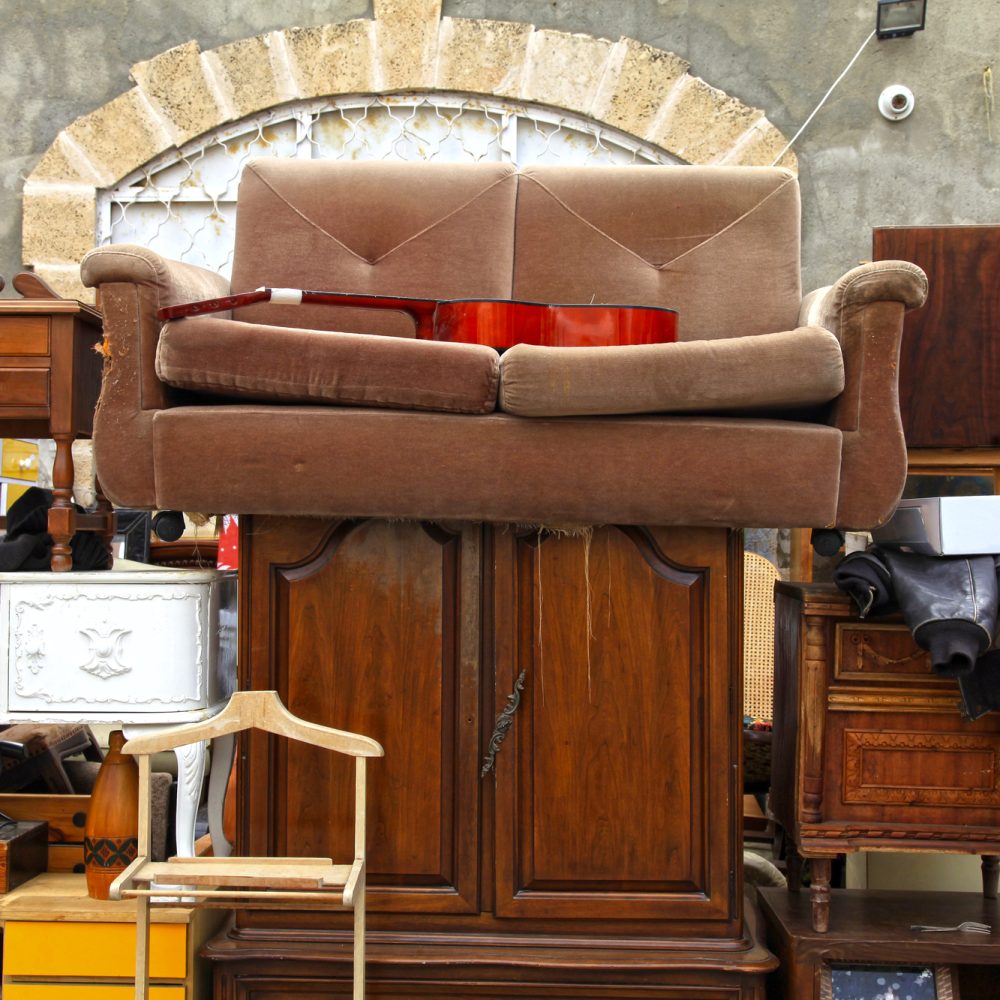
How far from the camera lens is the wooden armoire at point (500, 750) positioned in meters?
1.80

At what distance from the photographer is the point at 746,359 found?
1699 millimetres

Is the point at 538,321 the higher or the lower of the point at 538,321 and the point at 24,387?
the higher

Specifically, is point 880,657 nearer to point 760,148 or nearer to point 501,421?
point 501,421

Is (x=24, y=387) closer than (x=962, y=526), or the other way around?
(x=962, y=526)

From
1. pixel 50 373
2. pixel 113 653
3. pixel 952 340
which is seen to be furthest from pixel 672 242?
pixel 113 653

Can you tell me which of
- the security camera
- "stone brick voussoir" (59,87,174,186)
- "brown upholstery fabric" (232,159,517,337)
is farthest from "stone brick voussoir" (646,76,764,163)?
"stone brick voussoir" (59,87,174,186)

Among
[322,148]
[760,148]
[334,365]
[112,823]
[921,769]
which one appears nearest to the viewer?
[334,365]

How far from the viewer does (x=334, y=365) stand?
1713 mm

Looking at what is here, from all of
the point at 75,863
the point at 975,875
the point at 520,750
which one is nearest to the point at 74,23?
the point at 75,863

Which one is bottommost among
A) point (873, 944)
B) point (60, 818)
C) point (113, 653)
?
point (873, 944)

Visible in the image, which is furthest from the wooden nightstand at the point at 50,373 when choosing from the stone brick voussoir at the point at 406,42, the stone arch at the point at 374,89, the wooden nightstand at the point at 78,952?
the stone brick voussoir at the point at 406,42

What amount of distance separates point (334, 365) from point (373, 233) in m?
0.70

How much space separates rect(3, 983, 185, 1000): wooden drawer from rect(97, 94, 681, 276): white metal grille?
8.13 feet

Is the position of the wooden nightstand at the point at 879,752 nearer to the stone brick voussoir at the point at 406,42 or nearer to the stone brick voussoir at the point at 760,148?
the stone brick voussoir at the point at 760,148
